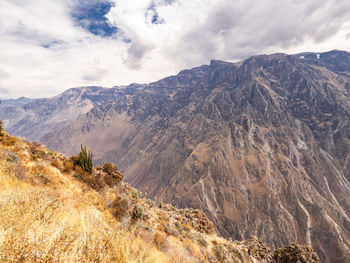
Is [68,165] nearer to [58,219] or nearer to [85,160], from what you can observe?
[85,160]

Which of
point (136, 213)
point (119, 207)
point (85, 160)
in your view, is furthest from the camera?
point (85, 160)

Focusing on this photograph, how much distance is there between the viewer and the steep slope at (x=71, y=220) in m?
3.02

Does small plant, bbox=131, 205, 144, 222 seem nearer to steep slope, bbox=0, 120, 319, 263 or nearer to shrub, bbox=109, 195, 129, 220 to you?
steep slope, bbox=0, 120, 319, 263

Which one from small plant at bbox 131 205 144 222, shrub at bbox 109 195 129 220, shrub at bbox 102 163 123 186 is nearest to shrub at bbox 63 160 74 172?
shrub at bbox 102 163 123 186

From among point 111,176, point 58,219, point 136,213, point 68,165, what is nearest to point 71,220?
point 58,219

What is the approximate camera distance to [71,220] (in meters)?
4.75

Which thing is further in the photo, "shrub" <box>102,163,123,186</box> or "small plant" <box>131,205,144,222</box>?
"shrub" <box>102,163,123,186</box>

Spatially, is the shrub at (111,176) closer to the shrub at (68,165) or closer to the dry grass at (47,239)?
the shrub at (68,165)

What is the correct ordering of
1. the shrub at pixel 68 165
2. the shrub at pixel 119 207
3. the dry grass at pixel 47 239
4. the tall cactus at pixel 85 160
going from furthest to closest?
the tall cactus at pixel 85 160 → the shrub at pixel 68 165 → the shrub at pixel 119 207 → the dry grass at pixel 47 239

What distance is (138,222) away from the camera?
1012cm

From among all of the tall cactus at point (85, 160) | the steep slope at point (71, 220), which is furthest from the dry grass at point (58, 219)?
the tall cactus at point (85, 160)

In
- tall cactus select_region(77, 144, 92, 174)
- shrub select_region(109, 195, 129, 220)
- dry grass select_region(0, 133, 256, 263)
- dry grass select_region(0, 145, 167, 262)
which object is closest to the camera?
dry grass select_region(0, 145, 167, 262)

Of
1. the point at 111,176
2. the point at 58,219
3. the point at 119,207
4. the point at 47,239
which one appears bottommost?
the point at 119,207

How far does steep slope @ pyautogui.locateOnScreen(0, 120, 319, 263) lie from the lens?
3.02m
